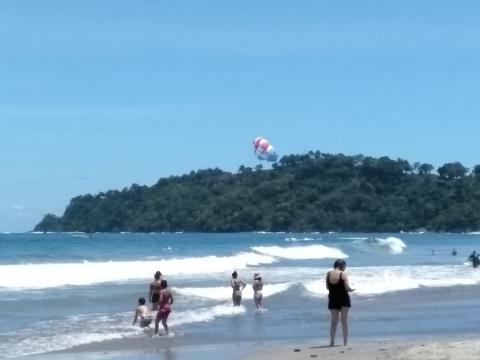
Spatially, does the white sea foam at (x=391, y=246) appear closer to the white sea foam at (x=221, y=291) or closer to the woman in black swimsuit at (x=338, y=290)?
the white sea foam at (x=221, y=291)

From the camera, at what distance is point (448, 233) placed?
14888 centimetres

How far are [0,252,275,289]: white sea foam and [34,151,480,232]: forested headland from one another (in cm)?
9394

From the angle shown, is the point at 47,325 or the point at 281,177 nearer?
the point at 47,325

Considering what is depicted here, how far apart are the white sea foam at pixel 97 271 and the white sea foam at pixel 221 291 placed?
5.71 metres

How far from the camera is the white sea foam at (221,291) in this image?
3086 centimetres

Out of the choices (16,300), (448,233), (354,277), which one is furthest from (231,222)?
(16,300)

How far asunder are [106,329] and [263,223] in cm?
13149

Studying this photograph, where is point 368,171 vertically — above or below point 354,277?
above

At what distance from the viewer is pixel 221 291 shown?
106 feet

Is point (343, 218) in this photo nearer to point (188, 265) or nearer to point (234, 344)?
point (188, 265)

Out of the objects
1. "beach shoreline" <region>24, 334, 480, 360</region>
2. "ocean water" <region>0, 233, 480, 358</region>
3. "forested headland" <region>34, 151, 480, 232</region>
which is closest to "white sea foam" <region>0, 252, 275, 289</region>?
"ocean water" <region>0, 233, 480, 358</region>

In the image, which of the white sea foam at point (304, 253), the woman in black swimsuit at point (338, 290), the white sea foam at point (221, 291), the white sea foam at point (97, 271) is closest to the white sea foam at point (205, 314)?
the white sea foam at point (221, 291)

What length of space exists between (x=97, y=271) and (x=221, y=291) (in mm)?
15495

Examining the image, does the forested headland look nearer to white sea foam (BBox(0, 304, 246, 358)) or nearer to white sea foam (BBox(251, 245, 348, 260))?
white sea foam (BBox(251, 245, 348, 260))
